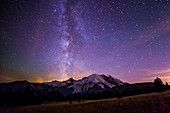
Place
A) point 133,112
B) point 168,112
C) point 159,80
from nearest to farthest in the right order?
point 168,112
point 133,112
point 159,80

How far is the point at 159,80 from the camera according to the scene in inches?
3381

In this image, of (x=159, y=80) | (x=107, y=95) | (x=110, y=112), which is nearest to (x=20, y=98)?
(x=107, y=95)

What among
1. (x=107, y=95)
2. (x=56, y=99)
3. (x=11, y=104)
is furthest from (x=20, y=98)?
(x=107, y=95)

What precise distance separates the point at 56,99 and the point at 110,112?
88.4 m

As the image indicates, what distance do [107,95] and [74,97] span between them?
77.2 ft

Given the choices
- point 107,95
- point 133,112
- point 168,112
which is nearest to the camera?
point 168,112

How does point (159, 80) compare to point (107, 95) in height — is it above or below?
above

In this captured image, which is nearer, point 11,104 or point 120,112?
point 120,112

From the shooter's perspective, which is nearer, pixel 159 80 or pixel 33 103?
pixel 33 103

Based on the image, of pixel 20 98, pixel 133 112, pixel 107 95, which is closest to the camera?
pixel 133 112

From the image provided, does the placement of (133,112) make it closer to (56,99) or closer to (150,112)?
(150,112)

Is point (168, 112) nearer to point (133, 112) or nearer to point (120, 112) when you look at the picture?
point (133, 112)

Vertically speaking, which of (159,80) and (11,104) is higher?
(159,80)

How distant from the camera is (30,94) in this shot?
2886 inches
